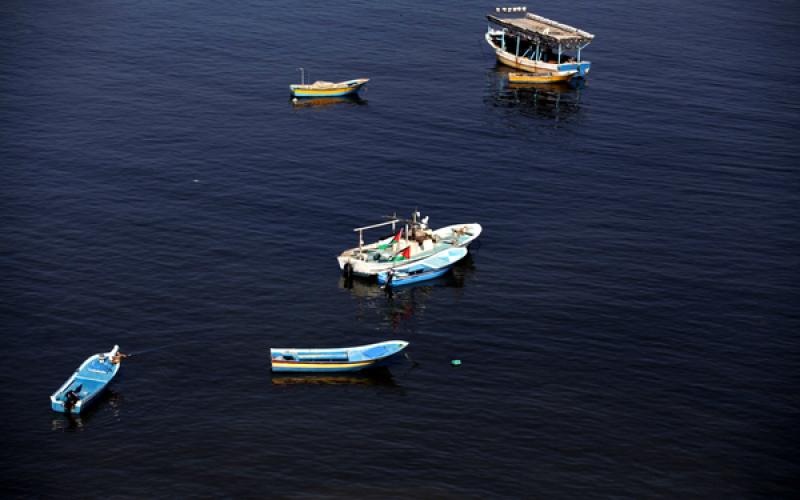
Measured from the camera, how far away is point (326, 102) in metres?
199

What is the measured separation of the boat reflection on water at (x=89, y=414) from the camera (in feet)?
357

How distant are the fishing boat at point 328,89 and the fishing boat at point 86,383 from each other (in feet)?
290

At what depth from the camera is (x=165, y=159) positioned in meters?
169

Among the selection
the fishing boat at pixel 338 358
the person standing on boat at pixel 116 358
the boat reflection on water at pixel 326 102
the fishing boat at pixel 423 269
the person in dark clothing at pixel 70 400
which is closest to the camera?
the person in dark clothing at pixel 70 400

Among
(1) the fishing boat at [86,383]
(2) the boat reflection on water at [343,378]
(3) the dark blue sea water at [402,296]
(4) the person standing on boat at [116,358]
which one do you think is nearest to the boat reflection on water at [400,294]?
(3) the dark blue sea water at [402,296]

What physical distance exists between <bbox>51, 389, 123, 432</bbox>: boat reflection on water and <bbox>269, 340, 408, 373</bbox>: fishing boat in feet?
56.1

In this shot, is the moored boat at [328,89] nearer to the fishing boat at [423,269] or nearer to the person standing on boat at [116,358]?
the fishing boat at [423,269]

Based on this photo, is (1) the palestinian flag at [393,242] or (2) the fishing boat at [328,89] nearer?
(1) the palestinian flag at [393,242]

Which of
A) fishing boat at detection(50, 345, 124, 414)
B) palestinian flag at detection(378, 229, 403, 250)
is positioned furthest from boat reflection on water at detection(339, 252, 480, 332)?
fishing boat at detection(50, 345, 124, 414)

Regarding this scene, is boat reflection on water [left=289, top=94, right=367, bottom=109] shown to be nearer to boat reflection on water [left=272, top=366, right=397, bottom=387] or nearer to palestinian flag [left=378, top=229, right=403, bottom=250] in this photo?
palestinian flag [left=378, top=229, right=403, bottom=250]

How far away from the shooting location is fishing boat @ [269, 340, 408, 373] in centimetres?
11662

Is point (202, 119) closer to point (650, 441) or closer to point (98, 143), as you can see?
point (98, 143)

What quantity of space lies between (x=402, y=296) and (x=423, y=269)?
463cm

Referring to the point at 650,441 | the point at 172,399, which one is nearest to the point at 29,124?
the point at 172,399
